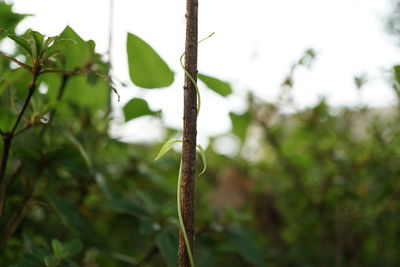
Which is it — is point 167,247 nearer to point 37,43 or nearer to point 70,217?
point 70,217

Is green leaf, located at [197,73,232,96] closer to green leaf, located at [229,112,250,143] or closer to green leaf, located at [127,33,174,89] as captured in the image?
green leaf, located at [127,33,174,89]

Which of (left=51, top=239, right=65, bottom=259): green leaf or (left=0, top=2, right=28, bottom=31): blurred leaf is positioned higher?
(left=0, top=2, right=28, bottom=31): blurred leaf

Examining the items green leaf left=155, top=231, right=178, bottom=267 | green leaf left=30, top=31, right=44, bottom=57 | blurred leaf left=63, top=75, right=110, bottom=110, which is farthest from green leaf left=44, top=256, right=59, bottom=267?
blurred leaf left=63, top=75, right=110, bottom=110

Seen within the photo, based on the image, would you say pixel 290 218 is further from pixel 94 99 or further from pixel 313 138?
pixel 94 99

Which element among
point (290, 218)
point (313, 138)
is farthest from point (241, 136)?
point (290, 218)

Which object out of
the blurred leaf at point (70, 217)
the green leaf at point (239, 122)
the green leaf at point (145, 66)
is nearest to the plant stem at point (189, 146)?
the green leaf at point (145, 66)

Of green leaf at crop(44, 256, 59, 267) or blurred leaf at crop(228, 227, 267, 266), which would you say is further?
blurred leaf at crop(228, 227, 267, 266)
